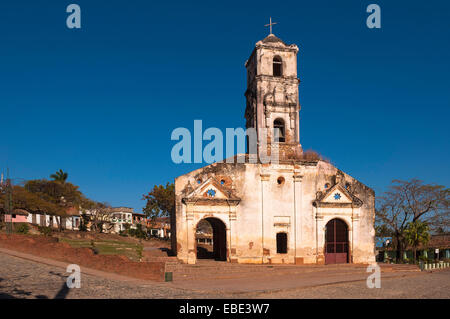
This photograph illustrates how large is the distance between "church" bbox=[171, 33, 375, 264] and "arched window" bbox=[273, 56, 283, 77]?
66 mm

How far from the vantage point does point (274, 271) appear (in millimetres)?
22203

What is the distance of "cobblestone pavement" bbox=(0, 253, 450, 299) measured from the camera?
46.2 ft

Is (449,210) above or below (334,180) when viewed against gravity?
below

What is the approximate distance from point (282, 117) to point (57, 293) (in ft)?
57.8

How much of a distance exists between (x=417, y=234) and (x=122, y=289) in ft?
79.7

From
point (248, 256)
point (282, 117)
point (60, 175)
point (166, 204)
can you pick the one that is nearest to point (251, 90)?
point (282, 117)

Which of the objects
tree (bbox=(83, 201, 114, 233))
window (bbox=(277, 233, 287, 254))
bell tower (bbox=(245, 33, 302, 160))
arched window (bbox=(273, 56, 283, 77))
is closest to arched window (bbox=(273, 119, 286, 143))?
bell tower (bbox=(245, 33, 302, 160))

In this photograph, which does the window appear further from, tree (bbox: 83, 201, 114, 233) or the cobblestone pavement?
tree (bbox: 83, 201, 114, 233)

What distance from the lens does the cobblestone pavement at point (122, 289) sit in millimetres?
14094

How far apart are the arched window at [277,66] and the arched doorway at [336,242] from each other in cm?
1014

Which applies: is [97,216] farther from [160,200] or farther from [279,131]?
[279,131]

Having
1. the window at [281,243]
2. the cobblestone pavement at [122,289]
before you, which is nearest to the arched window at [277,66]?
the window at [281,243]

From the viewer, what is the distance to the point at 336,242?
1043 inches

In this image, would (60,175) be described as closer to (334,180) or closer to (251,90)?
(251,90)
